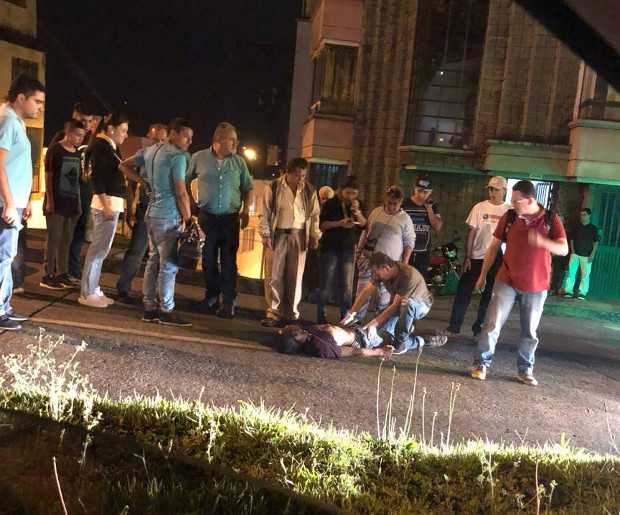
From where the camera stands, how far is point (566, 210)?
1372 centimetres

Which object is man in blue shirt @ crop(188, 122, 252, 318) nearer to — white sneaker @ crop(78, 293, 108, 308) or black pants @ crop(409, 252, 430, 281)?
white sneaker @ crop(78, 293, 108, 308)

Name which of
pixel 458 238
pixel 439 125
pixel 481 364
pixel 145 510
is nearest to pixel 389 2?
pixel 439 125

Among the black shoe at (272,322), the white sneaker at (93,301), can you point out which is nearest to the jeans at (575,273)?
the black shoe at (272,322)

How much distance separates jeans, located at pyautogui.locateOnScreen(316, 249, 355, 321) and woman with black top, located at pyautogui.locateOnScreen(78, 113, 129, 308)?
2359 mm

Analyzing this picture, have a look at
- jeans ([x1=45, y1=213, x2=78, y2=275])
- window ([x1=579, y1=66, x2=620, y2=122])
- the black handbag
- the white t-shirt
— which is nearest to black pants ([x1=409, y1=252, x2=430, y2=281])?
the white t-shirt

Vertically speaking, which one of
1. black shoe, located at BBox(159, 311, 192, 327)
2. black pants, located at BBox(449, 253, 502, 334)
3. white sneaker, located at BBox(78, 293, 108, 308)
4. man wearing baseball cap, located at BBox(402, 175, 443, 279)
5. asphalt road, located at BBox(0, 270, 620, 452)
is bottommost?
asphalt road, located at BBox(0, 270, 620, 452)

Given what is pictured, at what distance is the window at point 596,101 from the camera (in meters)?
13.1

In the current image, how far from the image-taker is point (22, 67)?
71.1 ft

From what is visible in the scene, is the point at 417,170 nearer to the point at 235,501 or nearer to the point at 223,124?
the point at 223,124

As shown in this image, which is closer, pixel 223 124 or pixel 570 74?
pixel 223 124

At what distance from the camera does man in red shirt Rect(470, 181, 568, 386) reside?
6418 millimetres

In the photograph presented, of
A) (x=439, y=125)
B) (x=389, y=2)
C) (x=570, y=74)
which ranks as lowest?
(x=439, y=125)

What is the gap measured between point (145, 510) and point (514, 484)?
6.86 ft

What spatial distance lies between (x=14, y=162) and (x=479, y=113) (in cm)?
1038
